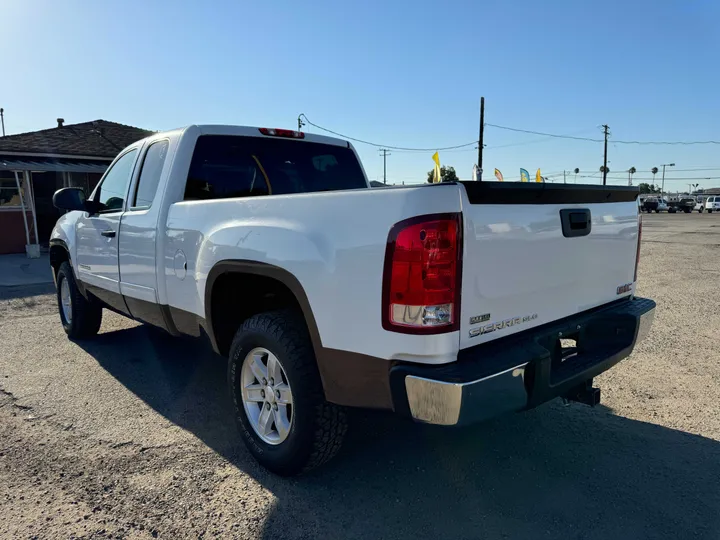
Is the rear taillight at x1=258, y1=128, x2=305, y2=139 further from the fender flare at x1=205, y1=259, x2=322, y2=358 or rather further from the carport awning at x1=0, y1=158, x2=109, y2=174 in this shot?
the carport awning at x1=0, y1=158, x2=109, y2=174

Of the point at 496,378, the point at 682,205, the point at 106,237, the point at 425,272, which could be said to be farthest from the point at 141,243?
the point at 682,205

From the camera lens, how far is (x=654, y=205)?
180 feet

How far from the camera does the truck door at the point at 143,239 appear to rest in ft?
12.4

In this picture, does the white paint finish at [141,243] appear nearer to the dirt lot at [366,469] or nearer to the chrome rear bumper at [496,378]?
the dirt lot at [366,469]

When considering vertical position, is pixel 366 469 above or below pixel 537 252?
below

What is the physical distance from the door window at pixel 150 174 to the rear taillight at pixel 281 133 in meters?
0.77

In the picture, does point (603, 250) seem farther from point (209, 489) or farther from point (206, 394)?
point (206, 394)

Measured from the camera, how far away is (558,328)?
2.66 meters

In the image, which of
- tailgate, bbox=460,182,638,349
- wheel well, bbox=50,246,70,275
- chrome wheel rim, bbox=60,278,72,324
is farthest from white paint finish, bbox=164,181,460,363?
chrome wheel rim, bbox=60,278,72,324

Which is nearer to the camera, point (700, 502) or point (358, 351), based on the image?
point (358, 351)

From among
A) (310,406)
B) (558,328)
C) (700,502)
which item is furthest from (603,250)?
(310,406)

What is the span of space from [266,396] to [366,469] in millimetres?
700

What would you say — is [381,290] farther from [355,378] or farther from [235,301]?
[235,301]

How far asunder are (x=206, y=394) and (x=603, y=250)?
3.04 metres
